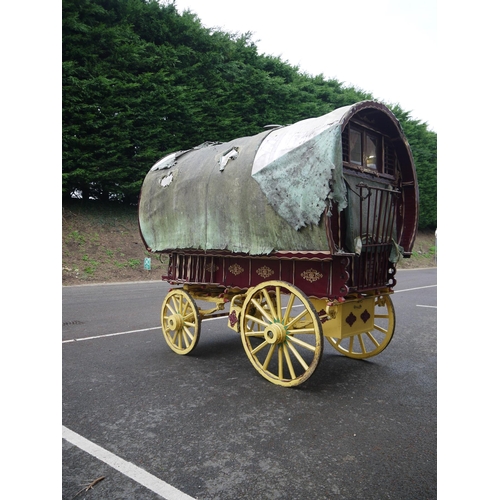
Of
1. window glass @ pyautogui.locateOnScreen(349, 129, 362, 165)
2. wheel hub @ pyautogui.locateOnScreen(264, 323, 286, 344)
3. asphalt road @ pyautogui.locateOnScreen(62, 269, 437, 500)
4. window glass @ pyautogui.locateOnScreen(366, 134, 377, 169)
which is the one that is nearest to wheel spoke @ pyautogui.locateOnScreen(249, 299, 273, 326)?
wheel hub @ pyautogui.locateOnScreen(264, 323, 286, 344)

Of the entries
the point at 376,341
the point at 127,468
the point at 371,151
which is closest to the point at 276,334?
the point at 127,468

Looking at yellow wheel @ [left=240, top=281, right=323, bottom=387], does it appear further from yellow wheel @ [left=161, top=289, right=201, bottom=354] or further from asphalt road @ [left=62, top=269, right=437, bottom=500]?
yellow wheel @ [left=161, top=289, right=201, bottom=354]

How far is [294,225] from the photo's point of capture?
3.71 meters

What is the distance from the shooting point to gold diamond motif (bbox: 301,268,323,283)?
3916 millimetres

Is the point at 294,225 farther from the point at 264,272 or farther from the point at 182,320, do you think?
the point at 182,320

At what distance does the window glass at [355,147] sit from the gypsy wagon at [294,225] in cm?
1

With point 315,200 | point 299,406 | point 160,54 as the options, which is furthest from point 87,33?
point 299,406

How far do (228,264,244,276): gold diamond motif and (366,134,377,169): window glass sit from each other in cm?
185

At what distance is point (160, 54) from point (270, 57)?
23.5ft

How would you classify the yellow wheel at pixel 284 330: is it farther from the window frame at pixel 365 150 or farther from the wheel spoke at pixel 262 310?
the window frame at pixel 365 150

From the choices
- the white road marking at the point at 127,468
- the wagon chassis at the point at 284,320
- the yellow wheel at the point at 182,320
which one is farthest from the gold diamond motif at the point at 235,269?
the white road marking at the point at 127,468

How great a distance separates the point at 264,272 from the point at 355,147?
1.66m

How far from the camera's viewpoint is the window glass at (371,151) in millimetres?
4343

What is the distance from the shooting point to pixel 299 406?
341 centimetres
